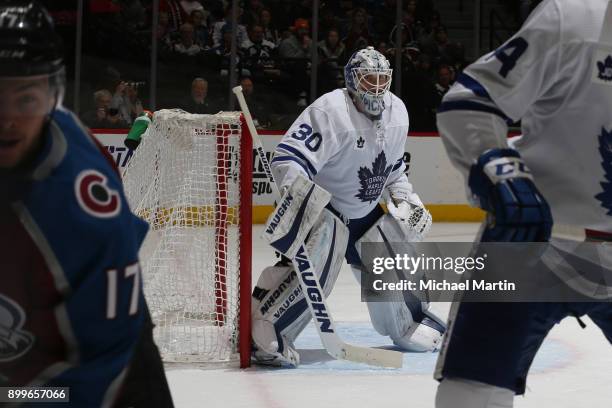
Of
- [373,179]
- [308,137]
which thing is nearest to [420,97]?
[373,179]

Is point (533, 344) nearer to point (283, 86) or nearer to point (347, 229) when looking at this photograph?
point (347, 229)

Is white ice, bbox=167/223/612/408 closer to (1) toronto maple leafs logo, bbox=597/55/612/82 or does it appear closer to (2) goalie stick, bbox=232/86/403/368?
(2) goalie stick, bbox=232/86/403/368

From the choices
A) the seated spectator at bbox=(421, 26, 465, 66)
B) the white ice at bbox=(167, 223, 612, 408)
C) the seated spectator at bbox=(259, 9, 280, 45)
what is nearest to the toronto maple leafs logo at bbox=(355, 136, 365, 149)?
the white ice at bbox=(167, 223, 612, 408)

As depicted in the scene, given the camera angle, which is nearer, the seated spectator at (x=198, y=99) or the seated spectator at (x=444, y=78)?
the seated spectator at (x=198, y=99)

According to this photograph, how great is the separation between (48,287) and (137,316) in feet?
0.36

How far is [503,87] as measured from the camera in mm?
1918

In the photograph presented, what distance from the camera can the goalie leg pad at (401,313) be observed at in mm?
4379

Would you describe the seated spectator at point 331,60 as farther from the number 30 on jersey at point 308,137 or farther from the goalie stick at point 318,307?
the goalie stick at point 318,307

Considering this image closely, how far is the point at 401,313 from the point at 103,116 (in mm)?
4242

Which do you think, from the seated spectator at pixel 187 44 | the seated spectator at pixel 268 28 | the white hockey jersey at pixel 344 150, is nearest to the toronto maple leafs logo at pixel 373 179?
the white hockey jersey at pixel 344 150

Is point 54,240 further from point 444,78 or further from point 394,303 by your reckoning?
point 444,78

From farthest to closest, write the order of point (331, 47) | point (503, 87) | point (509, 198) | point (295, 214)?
point (331, 47) → point (295, 214) → point (503, 87) → point (509, 198)

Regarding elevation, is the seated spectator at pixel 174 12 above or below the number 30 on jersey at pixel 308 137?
below

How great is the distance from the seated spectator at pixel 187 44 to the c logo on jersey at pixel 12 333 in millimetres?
7596
